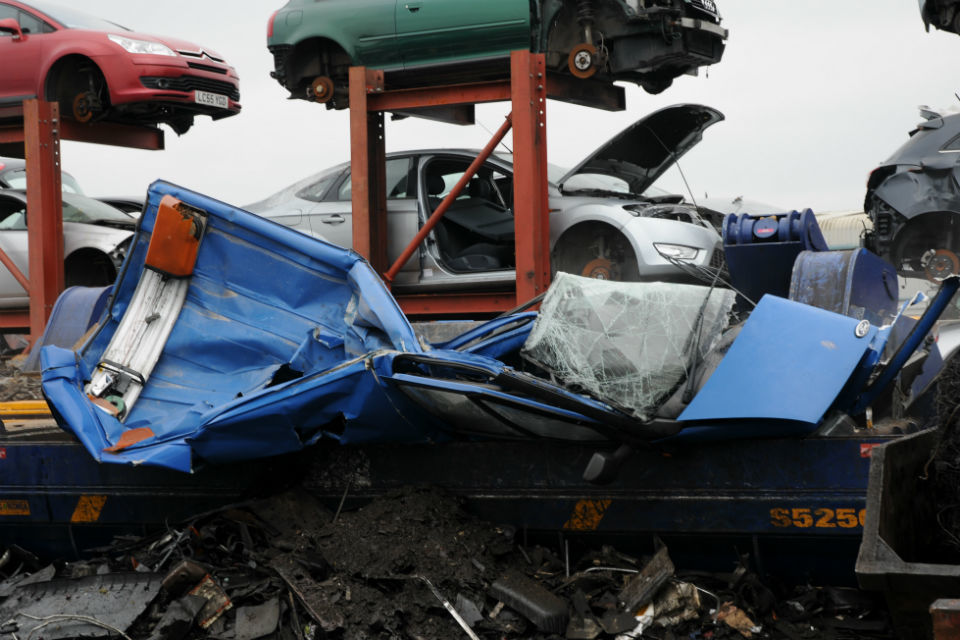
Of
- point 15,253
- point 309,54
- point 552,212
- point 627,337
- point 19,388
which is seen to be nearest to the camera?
point 627,337

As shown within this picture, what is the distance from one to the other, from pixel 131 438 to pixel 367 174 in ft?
15.0

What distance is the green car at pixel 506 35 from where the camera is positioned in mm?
7891

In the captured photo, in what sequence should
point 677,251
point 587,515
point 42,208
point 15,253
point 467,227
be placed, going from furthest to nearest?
point 15,253 → point 42,208 → point 467,227 → point 677,251 → point 587,515

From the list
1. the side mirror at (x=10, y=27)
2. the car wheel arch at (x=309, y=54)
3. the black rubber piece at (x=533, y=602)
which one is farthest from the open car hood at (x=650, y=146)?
the side mirror at (x=10, y=27)

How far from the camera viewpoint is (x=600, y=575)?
12.8ft

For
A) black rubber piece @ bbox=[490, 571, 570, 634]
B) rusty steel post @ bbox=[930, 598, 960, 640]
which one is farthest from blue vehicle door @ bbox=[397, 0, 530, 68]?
rusty steel post @ bbox=[930, 598, 960, 640]

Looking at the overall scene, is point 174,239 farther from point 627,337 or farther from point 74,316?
point 627,337

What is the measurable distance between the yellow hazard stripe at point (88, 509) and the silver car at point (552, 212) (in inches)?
141

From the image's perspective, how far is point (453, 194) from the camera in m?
7.94

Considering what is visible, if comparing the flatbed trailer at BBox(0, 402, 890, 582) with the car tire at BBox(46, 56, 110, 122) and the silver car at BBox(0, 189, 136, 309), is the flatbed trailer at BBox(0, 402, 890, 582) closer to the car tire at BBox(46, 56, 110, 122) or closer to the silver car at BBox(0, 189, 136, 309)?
the silver car at BBox(0, 189, 136, 309)

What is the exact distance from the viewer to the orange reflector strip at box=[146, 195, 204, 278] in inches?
188

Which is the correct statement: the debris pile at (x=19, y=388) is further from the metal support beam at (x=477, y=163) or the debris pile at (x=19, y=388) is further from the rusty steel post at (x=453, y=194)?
the rusty steel post at (x=453, y=194)

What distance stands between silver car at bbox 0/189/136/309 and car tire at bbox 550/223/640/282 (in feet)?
15.7

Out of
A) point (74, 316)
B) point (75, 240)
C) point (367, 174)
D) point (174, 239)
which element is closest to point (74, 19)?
point (75, 240)
